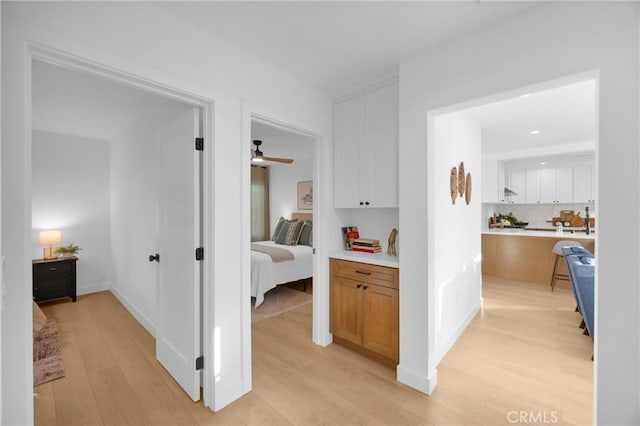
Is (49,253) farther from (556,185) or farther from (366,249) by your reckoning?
(556,185)

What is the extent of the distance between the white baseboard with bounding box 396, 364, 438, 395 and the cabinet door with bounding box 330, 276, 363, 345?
466mm

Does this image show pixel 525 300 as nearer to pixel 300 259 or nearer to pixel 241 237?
pixel 300 259

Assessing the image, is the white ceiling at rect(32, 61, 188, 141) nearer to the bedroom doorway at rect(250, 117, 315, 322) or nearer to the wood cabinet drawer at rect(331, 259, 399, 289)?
the bedroom doorway at rect(250, 117, 315, 322)

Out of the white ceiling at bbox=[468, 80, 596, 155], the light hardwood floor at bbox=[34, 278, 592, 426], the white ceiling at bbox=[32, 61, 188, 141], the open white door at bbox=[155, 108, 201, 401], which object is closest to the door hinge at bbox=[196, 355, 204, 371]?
the open white door at bbox=[155, 108, 201, 401]

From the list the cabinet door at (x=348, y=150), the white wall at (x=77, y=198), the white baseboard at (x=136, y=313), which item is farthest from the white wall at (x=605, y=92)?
the white wall at (x=77, y=198)

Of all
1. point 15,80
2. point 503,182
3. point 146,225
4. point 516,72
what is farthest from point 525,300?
point 15,80

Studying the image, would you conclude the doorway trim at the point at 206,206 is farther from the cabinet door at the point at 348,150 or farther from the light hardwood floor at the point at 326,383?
the cabinet door at the point at 348,150

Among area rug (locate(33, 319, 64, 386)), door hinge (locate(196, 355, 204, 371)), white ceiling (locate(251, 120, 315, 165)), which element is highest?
white ceiling (locate(251, 120, 315, 165))

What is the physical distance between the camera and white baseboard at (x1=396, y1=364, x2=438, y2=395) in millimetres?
2031

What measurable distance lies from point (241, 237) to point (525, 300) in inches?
162

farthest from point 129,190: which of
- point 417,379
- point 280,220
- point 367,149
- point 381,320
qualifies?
point 417,379

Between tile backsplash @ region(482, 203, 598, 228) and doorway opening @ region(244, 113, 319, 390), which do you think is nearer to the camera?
doorway opening @ region(244, 113, 319, 390)

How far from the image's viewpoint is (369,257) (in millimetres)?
2547

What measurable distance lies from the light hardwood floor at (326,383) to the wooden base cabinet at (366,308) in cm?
15
